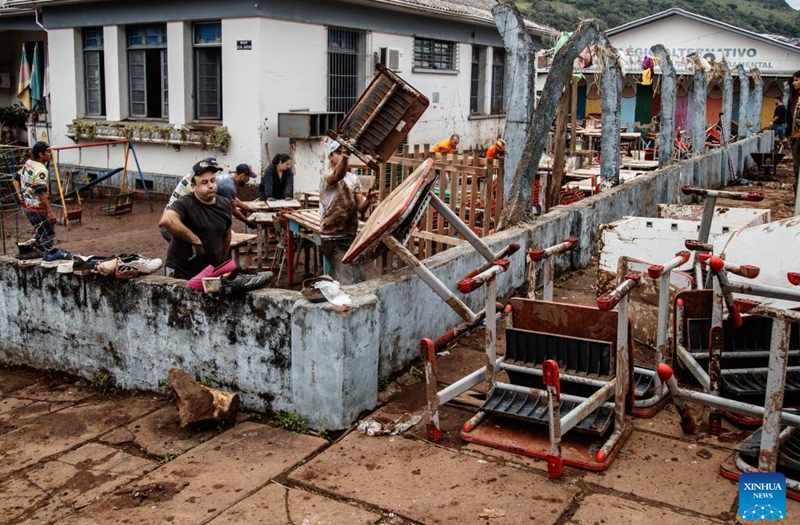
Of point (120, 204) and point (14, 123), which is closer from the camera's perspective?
point (120, 204)

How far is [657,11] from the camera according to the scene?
210ft

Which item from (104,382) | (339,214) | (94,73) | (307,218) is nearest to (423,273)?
(339,214)

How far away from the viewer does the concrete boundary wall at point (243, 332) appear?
4988 millimetres

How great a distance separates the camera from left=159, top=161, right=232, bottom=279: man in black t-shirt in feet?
20.0

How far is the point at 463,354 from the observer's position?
6.40 metres

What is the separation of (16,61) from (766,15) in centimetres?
6715

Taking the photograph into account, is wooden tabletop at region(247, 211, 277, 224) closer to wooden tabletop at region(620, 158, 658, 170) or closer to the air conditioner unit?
the air conditioner unit

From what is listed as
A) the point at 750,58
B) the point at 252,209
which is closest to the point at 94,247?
the point at 252,209

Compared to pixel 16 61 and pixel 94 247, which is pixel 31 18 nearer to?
pixel 16 61

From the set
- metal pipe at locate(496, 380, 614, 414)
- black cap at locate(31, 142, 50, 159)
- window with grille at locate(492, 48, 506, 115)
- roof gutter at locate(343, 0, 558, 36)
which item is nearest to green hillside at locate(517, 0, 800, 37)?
window with grille at locate(492, 48, 506, 115)

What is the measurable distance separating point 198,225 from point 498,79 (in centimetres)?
1729

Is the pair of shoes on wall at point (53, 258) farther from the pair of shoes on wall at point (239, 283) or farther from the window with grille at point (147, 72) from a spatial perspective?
the window with grille at point (147, 72)

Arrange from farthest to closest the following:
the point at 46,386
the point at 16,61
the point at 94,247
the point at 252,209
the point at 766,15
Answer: the point at 766,15
the point at 16,61
the point at 94,247
the point at 252,209
the point at 46,386

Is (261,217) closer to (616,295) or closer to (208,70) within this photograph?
(616,295)
